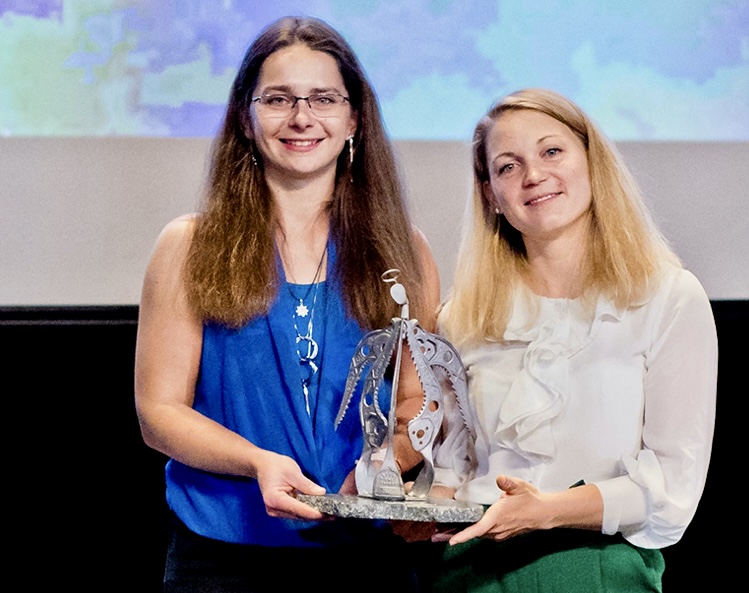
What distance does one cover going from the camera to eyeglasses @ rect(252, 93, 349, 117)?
6.26 feet

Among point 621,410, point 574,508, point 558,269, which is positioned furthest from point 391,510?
point 558,269

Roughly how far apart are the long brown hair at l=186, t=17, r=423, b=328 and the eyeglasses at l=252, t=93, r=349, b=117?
0.05m

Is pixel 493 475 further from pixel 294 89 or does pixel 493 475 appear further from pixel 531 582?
pixel 294 89

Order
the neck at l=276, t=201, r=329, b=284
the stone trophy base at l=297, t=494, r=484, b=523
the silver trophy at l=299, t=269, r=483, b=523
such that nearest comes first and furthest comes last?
the stone trophy base at l=297, t=494, r=484, b=523 → the silver trophy at l=299, t=269, r=483, b=523 → the neck at l=276, t=201, r=329, b=284

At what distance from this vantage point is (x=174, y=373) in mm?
1870

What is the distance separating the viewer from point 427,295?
2016 mm

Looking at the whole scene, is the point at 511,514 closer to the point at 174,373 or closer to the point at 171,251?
the point at 174,373

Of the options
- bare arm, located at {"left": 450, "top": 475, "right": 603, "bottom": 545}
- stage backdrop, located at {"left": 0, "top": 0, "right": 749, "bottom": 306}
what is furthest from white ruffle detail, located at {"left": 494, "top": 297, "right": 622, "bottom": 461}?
stage backdrop, located at {"left": 0, "top": 0, "right": 749, "bottom": 306}

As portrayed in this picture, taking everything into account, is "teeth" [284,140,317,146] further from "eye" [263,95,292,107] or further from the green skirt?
the green skirt

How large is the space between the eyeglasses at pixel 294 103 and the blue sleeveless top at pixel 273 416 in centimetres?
29

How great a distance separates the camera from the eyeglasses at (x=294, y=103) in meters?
1.91

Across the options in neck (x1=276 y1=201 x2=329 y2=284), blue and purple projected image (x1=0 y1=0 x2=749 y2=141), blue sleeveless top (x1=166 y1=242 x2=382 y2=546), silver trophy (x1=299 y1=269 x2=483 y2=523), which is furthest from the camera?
blue and purple projected image (x1=0 y1=0 x2=749 y2=141)

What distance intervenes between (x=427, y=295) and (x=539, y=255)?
216 mm

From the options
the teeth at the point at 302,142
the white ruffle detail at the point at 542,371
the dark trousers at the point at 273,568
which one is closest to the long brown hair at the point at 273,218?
the teeth at the point at 302,142
